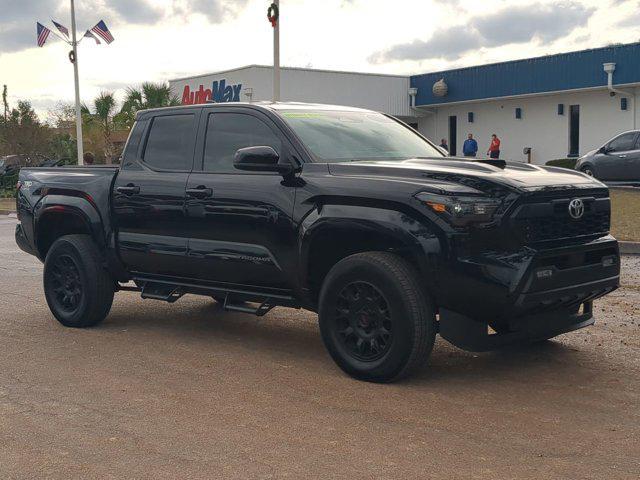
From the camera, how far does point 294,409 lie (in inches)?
203

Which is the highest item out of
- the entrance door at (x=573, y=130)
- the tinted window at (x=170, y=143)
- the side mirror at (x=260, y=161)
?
the entrance door at (x=573, y=130)

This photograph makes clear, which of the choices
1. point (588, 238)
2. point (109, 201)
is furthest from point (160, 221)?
point (588, 238)

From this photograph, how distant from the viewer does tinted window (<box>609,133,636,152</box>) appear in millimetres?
22578

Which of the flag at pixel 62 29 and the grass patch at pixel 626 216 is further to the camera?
the flag at pixel 62 29

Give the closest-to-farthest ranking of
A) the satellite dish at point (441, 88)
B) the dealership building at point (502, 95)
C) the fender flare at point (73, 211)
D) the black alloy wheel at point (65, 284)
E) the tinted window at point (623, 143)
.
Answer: the fender flare at point (73, 211)
the black alloy wheel at point (65, 284)
the tinted window at point (623, 143)
the dealership building at point (502, 95)
the satellite dish at point (441, 88)

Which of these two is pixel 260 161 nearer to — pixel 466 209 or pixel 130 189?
pixel 466 209

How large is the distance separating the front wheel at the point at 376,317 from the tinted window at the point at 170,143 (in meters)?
1.93

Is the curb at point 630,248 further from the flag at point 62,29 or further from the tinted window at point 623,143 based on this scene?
the flag at point 62,29

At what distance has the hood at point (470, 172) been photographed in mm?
5383

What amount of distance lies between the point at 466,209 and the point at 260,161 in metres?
1.56

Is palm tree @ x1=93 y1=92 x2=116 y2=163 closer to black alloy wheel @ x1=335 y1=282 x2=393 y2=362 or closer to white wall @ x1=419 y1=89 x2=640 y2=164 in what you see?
white wall @ x1=419 y1=89 x2=640 y2=164

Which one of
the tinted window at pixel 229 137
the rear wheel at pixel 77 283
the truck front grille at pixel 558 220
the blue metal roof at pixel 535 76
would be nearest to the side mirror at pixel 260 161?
the tinted window at pixel 229 137

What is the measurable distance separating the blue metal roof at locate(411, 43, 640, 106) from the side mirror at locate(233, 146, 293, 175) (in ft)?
87.3

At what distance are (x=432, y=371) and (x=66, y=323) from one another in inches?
138
